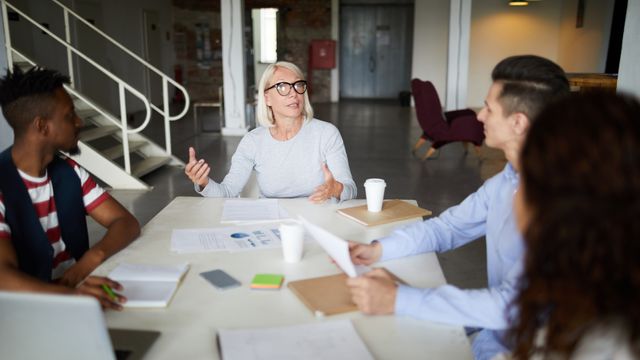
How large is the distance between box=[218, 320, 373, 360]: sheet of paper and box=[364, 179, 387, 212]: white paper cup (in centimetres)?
85

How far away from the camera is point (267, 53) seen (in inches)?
498

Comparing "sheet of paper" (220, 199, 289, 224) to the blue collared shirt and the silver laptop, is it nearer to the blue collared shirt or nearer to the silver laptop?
the blue collared shirt

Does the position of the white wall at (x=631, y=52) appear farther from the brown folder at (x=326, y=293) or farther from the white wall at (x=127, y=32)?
the white wall at (x=127, y=32)

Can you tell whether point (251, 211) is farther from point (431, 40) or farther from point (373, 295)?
Answer: point (431, 40)

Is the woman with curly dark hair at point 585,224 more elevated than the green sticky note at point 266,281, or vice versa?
the woman with curly dark hair at point 585,224

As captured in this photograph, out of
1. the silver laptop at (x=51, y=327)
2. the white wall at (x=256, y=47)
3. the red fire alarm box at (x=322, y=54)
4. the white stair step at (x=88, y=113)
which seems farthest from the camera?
the red fire alarm box at (x=322, y=54)

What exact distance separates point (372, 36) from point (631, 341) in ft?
43.6

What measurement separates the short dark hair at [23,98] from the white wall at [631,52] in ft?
11.0

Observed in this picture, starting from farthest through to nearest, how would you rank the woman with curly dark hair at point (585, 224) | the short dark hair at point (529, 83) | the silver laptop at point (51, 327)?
the short dark hair at point (529, 83) → the silver laptop at point (51, 327) → the woman with curly dark hair at point (585, 224)

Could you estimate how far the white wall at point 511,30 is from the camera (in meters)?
11.7

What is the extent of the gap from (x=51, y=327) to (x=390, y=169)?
5337 mm

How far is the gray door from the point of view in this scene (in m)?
13.3

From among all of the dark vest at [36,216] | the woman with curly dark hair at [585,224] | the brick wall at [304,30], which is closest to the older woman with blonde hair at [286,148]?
the dark vest at [36,216]

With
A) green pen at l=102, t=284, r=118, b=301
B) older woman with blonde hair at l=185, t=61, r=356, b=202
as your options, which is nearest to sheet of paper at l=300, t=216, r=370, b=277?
green pen at l=102, t=284, r=118, b=301
